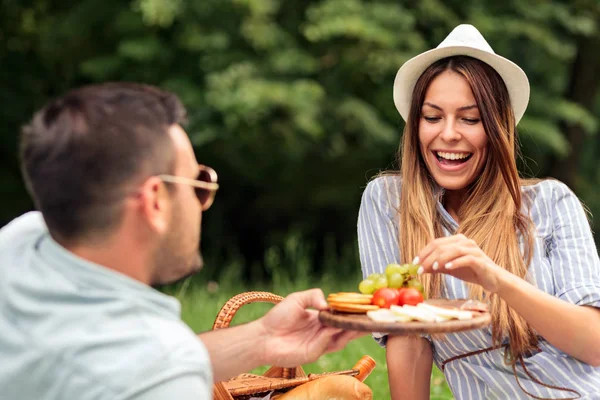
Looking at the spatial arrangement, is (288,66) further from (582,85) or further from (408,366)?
(408,366)

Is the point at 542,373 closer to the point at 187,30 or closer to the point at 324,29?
the point at 324,29

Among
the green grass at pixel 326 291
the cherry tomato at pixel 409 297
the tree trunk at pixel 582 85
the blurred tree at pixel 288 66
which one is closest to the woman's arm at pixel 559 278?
the cherry tomato at pixel 409 297

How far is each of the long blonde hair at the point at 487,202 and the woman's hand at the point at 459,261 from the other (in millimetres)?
509

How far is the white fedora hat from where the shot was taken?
126 inches

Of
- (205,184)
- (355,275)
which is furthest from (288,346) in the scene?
(355,275)

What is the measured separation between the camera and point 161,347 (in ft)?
4.98

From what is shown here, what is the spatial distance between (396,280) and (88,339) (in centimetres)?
132

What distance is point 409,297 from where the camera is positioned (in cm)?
253

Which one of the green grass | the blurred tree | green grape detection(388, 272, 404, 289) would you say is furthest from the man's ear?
the blurred tree

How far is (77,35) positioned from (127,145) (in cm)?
696

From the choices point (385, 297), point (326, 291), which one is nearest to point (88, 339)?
point (385, 297)

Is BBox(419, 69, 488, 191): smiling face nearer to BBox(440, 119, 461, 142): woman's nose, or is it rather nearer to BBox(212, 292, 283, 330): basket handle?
BBox(440, 119, 461, 142): woman's nose

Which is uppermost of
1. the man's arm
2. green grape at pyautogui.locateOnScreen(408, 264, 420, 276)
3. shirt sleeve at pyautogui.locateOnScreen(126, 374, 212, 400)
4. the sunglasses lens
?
the sunglasses lens

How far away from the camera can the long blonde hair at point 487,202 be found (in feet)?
9.97
